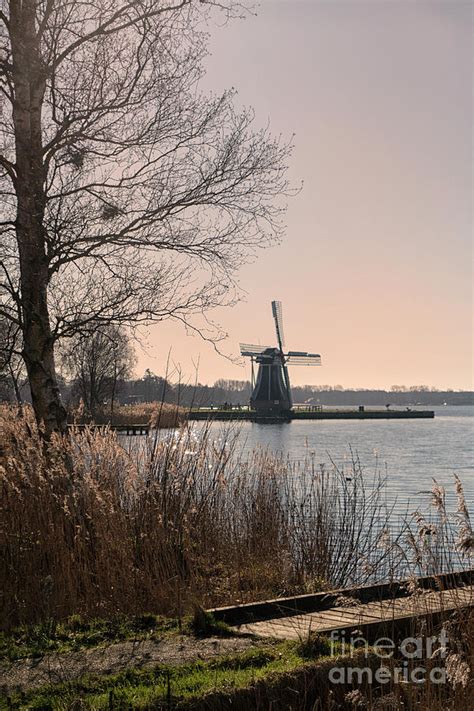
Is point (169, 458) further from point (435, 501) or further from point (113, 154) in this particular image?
point (435, 501)

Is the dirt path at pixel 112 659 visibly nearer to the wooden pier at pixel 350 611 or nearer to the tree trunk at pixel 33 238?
the wooden pier at pixel 350 611

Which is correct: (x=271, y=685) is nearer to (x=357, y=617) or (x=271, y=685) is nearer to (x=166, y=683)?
(x=166, y=683)

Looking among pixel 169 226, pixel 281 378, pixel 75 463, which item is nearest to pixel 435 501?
pixel 75 463

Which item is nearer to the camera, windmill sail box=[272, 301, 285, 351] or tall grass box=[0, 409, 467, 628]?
tall grass box=[0, 409, 467, 628]

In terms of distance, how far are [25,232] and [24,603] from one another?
3743 mm

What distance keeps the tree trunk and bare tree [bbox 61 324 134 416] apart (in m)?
→ 0.55

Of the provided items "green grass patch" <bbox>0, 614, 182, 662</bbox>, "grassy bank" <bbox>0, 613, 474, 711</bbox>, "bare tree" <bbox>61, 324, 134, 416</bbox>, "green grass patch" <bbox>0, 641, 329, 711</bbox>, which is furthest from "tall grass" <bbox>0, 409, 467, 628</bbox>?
"bare tree" <bbox>61, 324, 134, 416</bbox>

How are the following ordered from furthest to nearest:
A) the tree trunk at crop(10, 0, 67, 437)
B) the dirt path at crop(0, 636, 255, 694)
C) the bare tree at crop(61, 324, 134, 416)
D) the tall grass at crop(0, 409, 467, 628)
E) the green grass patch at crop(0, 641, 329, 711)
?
the bare tree at crop(61, 324, 134, 416)
the tree trunk at crop(10, 0, 67, 437)
the tall grass at crop(0, 409, 467, 628)
the dirt path at crop(0, 636, 255, 694)
the green grass patch at crop(0, 641, 329, 711)

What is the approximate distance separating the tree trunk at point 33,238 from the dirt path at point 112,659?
3559 millimetres

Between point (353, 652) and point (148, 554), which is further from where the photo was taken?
point (148, 554)

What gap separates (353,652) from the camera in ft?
16.5

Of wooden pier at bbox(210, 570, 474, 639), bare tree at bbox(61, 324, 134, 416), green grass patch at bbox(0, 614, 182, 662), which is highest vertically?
bare tree at bbox(61, 324, 134, 416)

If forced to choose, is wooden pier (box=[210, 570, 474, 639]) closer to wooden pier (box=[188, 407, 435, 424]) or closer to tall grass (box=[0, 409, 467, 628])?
Answer: tall grass (box=[0, 409, 467, 628])

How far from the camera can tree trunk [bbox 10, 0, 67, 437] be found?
341 inches
